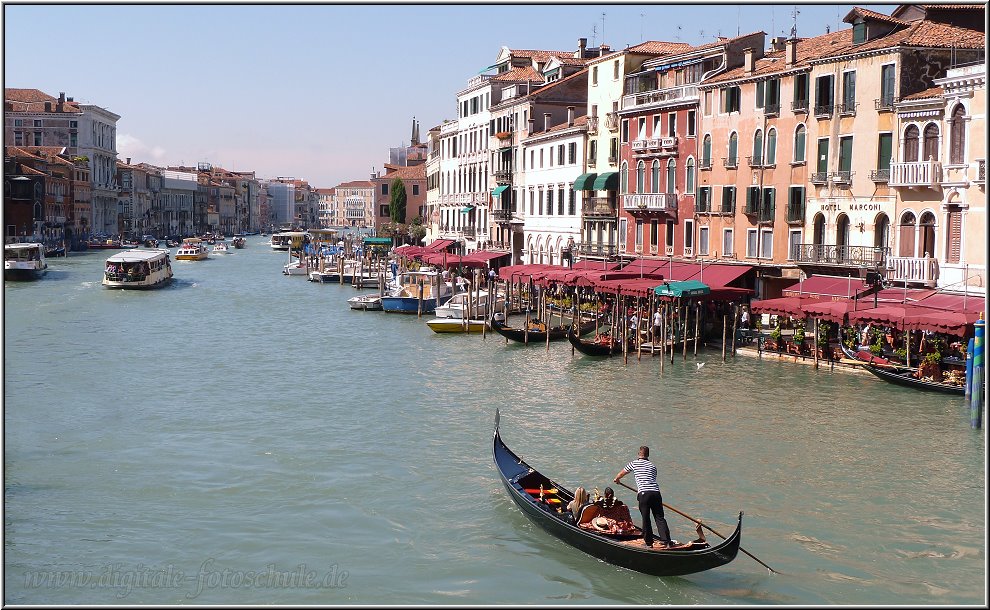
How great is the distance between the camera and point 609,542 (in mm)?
9156

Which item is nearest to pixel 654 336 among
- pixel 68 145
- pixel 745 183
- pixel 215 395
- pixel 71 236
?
pixel 745 183

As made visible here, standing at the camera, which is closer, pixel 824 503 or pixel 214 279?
pixel 824 503

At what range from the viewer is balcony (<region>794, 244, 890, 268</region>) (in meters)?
20.3

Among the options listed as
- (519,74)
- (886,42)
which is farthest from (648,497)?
(519,74)

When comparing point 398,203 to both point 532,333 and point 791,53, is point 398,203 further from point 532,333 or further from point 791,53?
point 791,53

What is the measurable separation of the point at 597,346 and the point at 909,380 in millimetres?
6274

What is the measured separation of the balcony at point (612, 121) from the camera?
29719 millimetres

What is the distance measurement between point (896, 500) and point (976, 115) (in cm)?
927

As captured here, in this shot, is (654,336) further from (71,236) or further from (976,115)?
(71,236)

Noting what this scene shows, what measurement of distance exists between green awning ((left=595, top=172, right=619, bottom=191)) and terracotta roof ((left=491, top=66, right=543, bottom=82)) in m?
10.5

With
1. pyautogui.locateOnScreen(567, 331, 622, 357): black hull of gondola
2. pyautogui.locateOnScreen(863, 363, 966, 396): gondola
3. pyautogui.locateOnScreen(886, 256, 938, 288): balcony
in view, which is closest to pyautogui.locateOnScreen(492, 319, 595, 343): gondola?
pyautogui.locateOnScreen(567, 331, 622, 357): black hull of gondola

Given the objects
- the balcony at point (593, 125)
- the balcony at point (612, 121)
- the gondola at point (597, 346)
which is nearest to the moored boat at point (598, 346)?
the gondola at point (597, 346)

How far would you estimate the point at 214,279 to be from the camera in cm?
4803

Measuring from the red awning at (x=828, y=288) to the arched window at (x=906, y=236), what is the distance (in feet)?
3.03
